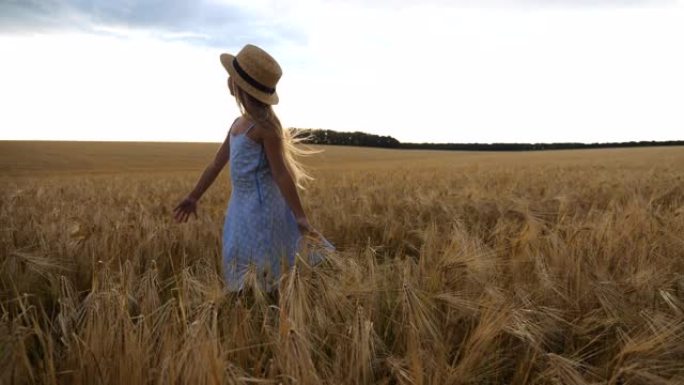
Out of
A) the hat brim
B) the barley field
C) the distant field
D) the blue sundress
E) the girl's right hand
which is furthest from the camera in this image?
the distant field

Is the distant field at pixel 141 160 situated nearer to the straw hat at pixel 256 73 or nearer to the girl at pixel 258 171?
the girl at pixel 258 171

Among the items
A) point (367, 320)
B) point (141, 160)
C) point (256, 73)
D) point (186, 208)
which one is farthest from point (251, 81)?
point (141, 160)

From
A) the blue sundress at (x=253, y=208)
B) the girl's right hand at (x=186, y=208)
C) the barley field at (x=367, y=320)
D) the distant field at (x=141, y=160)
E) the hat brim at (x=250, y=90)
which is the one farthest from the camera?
the distant field at (x=141, y=160)

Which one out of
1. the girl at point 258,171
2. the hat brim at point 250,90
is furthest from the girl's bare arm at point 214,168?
A: the hat brim at point 250,90

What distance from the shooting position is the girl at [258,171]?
2607 millimetres

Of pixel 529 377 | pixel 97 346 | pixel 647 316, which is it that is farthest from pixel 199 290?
pixel 647 316

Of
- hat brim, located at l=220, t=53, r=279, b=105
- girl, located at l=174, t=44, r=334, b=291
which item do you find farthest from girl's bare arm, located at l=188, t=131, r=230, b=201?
hat brim, located at l=220, t=53, r=279, b=105

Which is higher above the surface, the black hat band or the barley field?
the black hat band

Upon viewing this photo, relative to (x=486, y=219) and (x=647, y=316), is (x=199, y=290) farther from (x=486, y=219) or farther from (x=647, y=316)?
(x=486, y=219)

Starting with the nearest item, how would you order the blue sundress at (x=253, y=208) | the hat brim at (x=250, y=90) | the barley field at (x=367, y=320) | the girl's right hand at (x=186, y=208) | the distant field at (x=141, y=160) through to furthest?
the barley field at (x=367, y=320) → the hat brim at (x=250, y=90) → the blue sundress at (x=253, y=208) → the girl's right hand at (x=186, y=208) → the distant field at (x=141, y=160)

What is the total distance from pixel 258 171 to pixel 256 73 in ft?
1.72

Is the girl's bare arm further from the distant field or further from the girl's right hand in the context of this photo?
the distant field

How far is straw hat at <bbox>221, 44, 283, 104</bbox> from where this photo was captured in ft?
8.54

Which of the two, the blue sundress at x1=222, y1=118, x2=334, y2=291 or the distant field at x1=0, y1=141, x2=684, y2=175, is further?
the distant field at x1=0, y1=141, x2=684, y2=175
